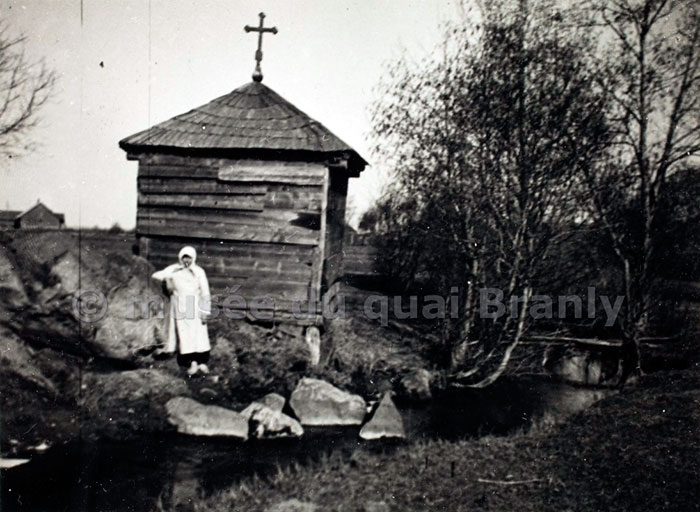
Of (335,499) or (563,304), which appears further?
(563,304)

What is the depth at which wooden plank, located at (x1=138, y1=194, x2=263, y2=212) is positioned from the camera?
9820mm

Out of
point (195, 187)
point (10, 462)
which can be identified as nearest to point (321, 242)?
point (195, 187)

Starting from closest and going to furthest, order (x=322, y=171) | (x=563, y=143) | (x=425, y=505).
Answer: (x=425, y=505) → (x=563, y=143) → (x=322, y=171)

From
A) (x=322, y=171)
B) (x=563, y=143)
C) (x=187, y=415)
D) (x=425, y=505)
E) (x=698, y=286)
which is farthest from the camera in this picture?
(x=698, y=286)

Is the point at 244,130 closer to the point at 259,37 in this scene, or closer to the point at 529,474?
the point at 259,37

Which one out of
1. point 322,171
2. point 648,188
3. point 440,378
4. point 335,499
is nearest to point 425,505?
point 335,499

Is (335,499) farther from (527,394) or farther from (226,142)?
(226,142)

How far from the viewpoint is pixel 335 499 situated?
15.3 feet

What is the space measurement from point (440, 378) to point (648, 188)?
5.70m

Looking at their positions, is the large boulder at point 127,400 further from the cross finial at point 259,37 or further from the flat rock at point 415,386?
the cross finial at point 259,37

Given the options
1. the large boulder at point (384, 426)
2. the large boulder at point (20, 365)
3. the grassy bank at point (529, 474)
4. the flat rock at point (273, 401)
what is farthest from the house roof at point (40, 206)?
the grassy bank at point (529, 474)

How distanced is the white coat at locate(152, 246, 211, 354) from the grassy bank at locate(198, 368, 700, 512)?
333 cm

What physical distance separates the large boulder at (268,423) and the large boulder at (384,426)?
3.19ft

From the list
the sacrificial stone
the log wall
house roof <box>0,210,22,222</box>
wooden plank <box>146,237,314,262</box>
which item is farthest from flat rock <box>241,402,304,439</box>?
house roof <box>0,210,22,222</box>
